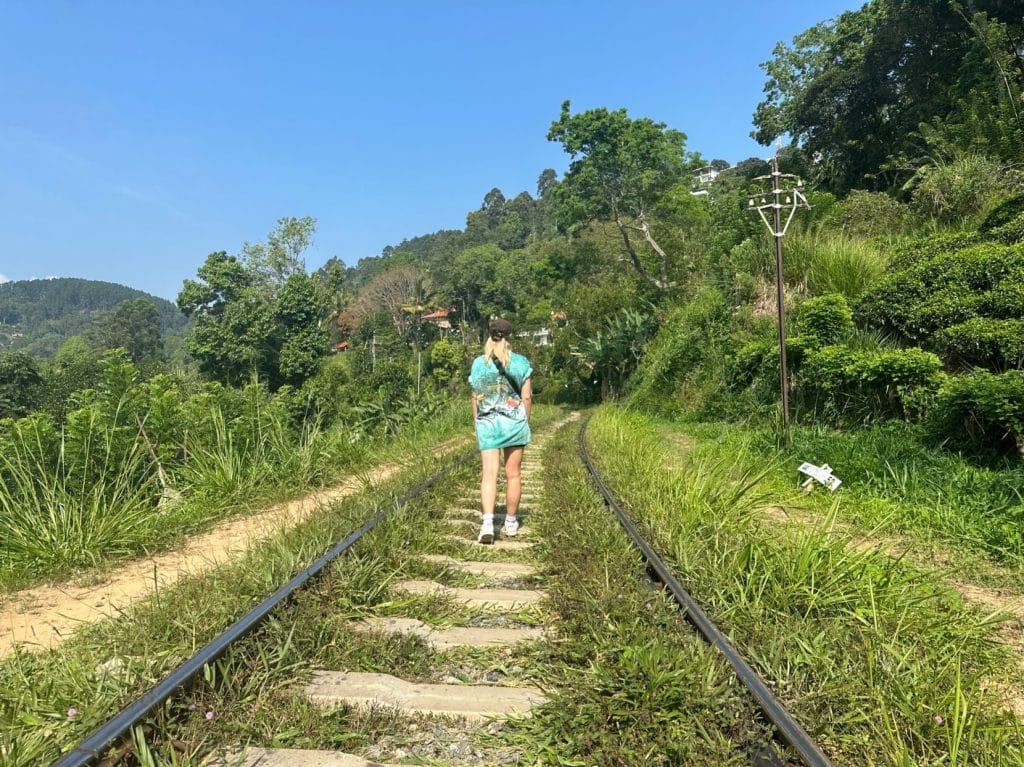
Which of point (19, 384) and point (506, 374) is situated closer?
point (506, 374)

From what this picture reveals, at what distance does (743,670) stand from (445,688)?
44.6 inches

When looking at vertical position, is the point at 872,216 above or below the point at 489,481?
above

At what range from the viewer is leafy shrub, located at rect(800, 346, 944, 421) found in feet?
23.1

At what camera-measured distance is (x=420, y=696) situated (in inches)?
89.4

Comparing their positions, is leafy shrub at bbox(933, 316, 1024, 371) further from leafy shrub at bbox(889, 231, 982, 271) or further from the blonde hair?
the blonde hair

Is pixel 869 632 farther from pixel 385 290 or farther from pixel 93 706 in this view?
pixel 385 290

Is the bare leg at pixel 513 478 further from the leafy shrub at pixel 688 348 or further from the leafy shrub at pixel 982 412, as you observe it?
the leafy shrub at pixel 688 348

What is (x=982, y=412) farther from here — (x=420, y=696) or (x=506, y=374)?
(x=420, y=696)

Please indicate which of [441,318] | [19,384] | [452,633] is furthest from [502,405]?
[441,318]

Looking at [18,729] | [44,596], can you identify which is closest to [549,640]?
[18,729]

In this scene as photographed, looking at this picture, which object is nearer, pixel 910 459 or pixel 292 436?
pixel 910 459

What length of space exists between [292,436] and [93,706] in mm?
5825

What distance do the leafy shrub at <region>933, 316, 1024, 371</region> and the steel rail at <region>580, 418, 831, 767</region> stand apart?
542 cm

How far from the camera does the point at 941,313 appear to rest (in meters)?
7.55
